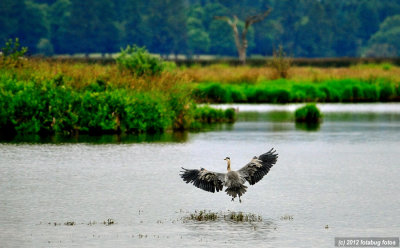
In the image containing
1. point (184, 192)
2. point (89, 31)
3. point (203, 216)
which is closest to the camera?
point (203, 216)

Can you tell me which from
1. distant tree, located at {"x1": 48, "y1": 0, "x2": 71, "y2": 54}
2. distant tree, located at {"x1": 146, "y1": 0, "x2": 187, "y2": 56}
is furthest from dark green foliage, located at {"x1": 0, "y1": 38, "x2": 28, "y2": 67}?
distant tree, located at {"x1": 146, "y1": 0, "x2": 187, "y2": 56}

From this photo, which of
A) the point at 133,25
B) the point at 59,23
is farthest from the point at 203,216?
the point at 133,25

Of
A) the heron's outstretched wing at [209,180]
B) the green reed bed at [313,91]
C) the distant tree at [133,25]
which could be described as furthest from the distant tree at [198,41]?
the heron's outstretched wing at [209,180]

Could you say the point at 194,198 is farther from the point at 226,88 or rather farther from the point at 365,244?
the point at 226,88

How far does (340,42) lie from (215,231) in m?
139

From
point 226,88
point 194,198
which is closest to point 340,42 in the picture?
point 226,88

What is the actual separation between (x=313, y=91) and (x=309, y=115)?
14.0m

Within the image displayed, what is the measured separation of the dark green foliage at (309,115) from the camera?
3775 cm

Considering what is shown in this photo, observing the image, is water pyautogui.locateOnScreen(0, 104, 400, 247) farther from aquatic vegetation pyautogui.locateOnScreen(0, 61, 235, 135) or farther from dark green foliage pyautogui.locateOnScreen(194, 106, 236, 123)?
dark green foliage pyautogui.locateOnScreen(194, 106, 236, 123)

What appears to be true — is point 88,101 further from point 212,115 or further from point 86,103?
point 212,115

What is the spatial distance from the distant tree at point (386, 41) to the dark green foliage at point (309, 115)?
102377 mm

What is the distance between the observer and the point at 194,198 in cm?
1753

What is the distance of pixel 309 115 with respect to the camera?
1495 inches

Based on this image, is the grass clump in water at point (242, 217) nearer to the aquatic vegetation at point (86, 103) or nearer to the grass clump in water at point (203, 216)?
the grass clump in water at point (203, 216)
